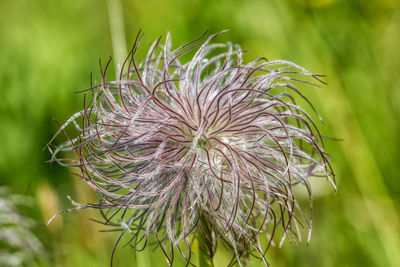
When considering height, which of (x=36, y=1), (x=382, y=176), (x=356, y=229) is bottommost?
(x=356, y=229)

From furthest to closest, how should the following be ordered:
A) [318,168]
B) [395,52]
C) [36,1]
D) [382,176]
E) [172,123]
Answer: [36,1] < [395,52] < [382,176] < [318,168] < [172,123]

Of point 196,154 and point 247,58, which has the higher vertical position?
point 247,58

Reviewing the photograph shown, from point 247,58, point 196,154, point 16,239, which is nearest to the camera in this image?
point 196,154

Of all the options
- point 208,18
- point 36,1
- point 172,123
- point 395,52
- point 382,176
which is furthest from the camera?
point 36,1

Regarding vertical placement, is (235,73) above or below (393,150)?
above

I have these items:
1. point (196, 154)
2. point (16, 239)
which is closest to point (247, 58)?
point (16, 239)

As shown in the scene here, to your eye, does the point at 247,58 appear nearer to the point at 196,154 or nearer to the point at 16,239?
the point at 16,239

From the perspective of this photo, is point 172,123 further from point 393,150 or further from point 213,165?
point 393,150

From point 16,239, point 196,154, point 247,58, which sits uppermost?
point 247,58

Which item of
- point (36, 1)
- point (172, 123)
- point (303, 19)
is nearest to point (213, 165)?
point (172, 123)

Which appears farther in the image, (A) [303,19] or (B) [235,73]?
(A) [303,19]
